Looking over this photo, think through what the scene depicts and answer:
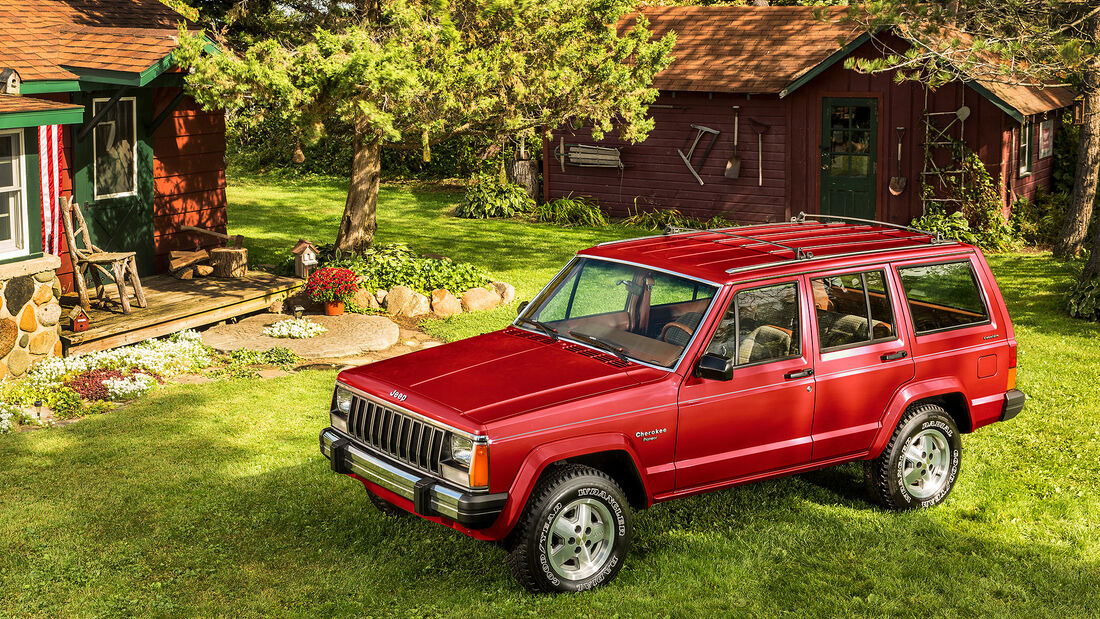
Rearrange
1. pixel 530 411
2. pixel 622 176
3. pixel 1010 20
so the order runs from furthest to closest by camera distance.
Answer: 1. pixel 622 176
2. pixel 1010 20
3. pixel 530 411

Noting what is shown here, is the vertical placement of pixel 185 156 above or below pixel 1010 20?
below

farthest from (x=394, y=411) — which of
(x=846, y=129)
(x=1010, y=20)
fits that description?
(x=846, y=129)

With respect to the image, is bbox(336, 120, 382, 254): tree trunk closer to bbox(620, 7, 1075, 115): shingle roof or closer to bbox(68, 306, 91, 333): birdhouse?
bbox(68, 306, 91, 333): birdhouse

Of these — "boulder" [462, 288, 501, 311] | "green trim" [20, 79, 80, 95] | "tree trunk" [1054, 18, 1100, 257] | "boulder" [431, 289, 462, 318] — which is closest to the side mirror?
"boulder" [431, 289, 462, 318]

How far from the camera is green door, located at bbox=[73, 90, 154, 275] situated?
13.9m

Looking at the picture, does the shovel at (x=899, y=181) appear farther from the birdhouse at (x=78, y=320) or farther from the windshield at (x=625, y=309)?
the birdhouse at (x=78, y=320)

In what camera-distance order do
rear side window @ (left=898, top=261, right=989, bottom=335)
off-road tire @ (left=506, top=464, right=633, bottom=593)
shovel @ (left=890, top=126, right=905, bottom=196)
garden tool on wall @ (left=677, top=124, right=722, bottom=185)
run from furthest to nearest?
garden tool on wall @ (left=677, top=124, right=722, bottom=185) < shovel @ (left=890, top=126, right=905, bottom=196) < rear side window @ (left=898, top=261, right=989, bottom=335) < off-road tire @ (left=506, top=464, right=633, bottom=593)

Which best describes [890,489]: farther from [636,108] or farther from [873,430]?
[636,108]

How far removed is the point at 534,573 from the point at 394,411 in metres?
1.27

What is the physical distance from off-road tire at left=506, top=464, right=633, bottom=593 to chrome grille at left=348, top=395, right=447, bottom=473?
633 mm

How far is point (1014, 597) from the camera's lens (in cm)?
642

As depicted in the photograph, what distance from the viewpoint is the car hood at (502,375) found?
6.17 meters

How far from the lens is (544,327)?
7.41m

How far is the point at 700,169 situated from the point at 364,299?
1038 centimetres
